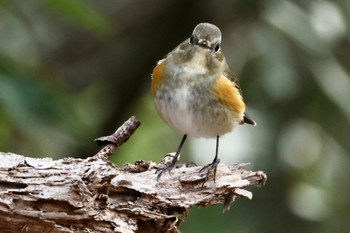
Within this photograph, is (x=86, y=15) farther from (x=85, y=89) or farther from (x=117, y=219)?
(x=85, y=89)

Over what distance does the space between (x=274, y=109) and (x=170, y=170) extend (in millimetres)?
2667

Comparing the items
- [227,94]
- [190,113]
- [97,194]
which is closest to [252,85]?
[227,94]

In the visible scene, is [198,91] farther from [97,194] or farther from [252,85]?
[252,85]

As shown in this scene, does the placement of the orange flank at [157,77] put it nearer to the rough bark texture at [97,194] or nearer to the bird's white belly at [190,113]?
the bird's white belly at [190,113]

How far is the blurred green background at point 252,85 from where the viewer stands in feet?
20.1

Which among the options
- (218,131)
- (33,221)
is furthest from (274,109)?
(33,221)

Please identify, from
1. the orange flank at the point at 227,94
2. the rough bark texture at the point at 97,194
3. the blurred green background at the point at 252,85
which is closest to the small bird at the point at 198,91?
the orange flank at the point at 227,94

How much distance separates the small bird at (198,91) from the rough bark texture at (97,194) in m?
0.41

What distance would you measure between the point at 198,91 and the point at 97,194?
880 mm

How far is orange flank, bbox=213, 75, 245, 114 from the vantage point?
14.1 feet

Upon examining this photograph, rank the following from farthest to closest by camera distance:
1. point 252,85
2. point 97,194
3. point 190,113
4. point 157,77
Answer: point 252,85, point 157,77, point 190,113, point 97,194

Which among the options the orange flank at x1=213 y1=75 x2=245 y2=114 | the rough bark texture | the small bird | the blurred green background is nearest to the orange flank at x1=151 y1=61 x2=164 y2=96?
the small bird

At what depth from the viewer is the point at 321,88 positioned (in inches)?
246

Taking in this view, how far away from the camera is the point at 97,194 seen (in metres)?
3.59
